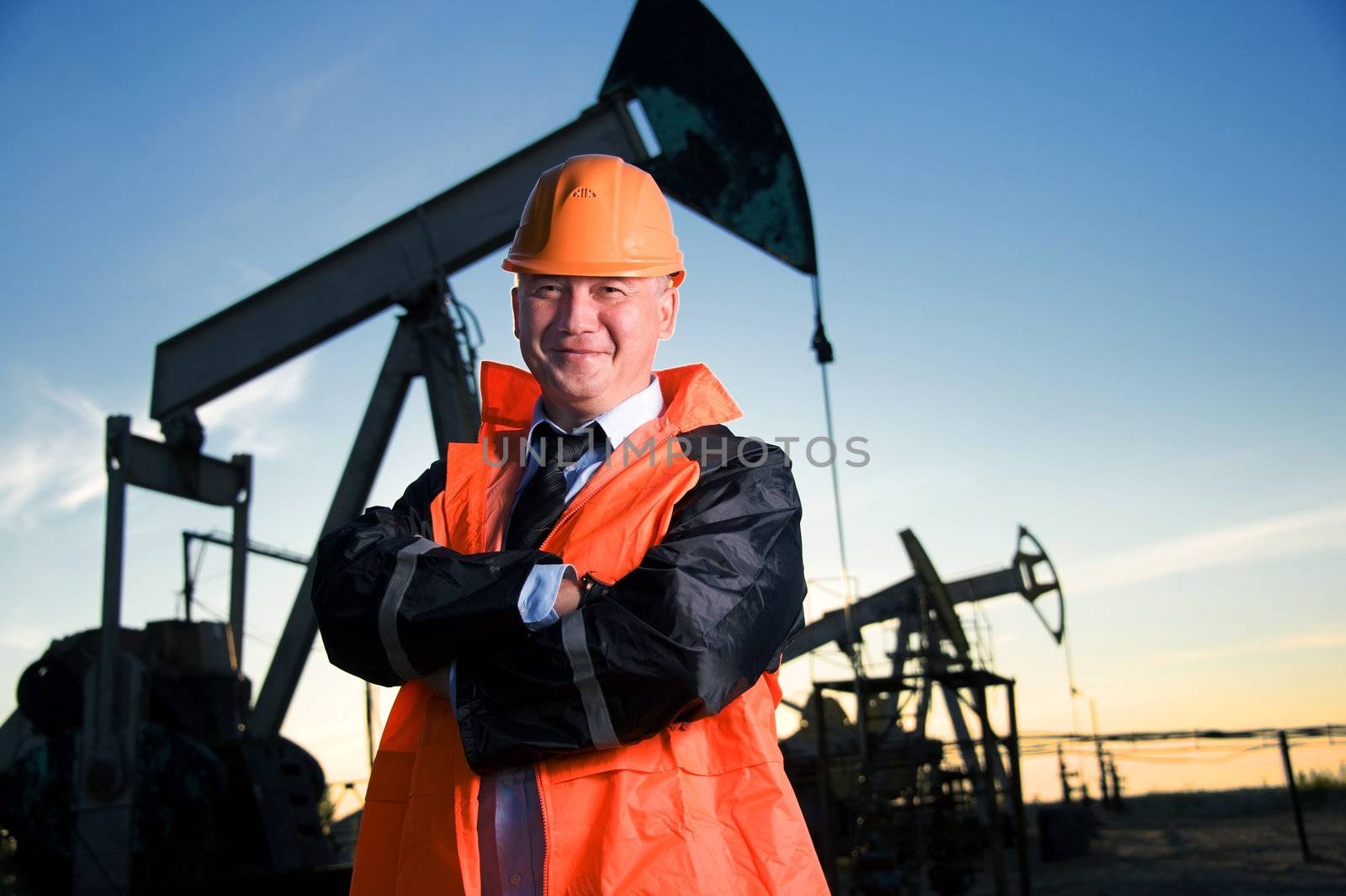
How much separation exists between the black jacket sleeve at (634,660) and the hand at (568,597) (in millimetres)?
21

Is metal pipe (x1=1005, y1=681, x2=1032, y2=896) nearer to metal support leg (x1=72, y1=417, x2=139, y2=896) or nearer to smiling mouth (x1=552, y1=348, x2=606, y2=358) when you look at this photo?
metal support leg (x1=72, y1=417, x2=139, y2=896)

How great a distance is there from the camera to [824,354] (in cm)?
645

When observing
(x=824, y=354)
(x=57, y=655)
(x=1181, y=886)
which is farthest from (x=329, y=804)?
(x=824, y=354)

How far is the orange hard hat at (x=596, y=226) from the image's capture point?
80.4 inches

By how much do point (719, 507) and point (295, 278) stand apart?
31.4ft

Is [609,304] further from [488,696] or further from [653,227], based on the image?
[488,696]

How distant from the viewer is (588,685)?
1.71m

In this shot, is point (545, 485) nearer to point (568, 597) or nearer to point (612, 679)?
point (568, 597)

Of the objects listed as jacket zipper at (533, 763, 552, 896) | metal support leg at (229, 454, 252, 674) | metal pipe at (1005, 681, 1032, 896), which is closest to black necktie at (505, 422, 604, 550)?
jacket zipper at (533, 763, 552, 896)

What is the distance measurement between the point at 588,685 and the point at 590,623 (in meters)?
0.09

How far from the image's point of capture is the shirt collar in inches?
82.0

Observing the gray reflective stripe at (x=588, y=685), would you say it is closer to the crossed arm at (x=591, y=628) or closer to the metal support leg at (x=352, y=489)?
the crossed arm at (x=591, y=628)

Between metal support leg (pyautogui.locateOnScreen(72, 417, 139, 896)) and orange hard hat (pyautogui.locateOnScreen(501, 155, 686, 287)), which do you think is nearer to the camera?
orange hard hat (pyautogui.locateOnScreen(501, 155, 686, 287))

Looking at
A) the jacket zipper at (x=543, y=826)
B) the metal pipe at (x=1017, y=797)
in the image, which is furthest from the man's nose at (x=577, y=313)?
Result: the metal pipe at (x=1017, y=797)
